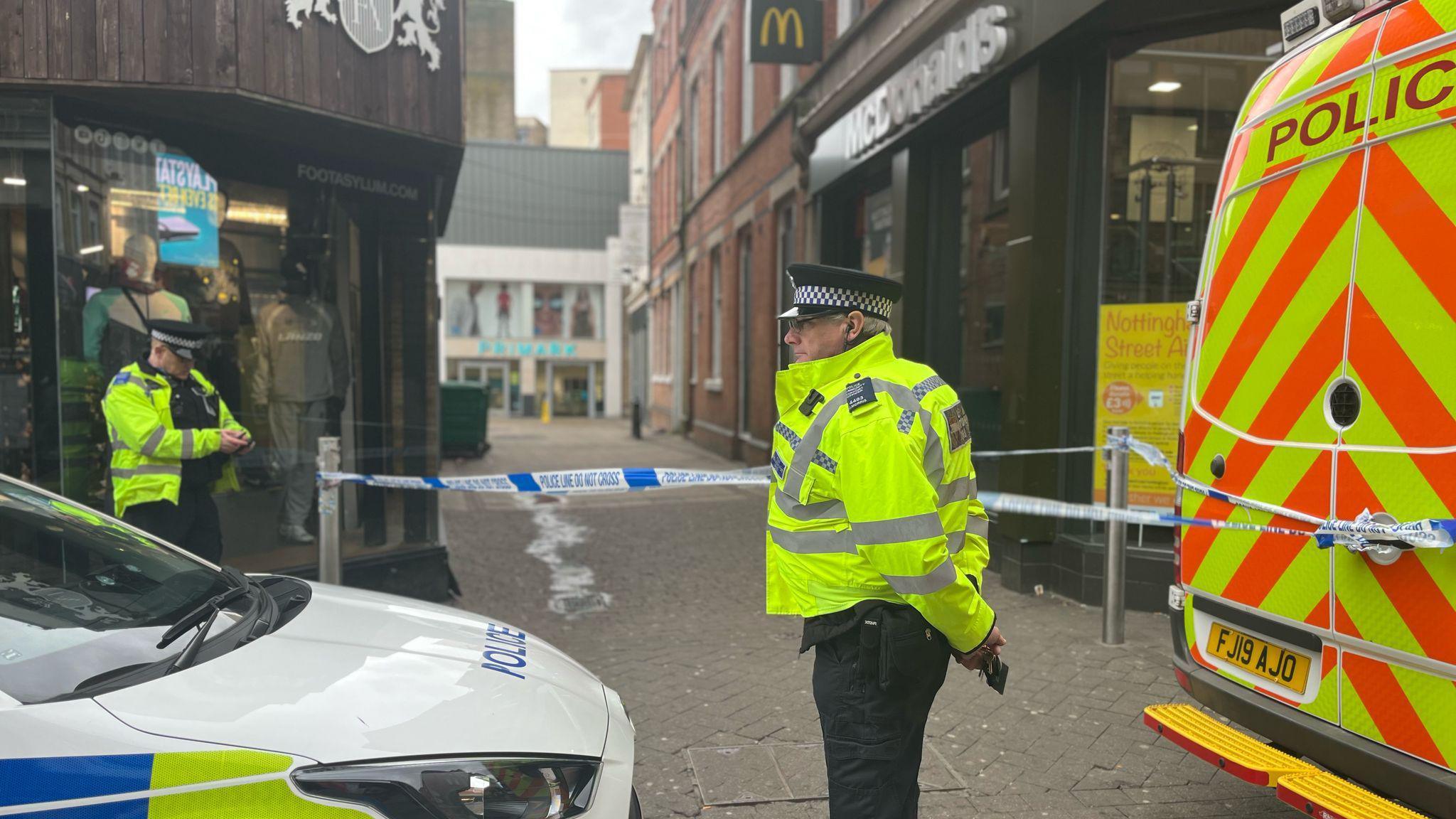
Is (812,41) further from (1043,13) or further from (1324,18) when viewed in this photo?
(1324,18)

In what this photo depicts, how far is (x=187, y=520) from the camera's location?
475 cm

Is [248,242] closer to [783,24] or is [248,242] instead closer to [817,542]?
[817,542]

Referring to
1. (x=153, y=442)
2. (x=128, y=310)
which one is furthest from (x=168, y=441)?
(x=128, y=310)

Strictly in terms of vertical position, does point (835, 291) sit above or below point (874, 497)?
above

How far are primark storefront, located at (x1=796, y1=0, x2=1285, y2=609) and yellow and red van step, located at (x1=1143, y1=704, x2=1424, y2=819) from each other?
3.17m

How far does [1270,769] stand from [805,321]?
6.22ft

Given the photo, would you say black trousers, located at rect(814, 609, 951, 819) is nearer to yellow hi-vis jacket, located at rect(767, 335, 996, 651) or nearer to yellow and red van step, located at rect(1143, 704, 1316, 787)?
yellow hi-vis jacket, located at rect(767, 335, 996, 651)

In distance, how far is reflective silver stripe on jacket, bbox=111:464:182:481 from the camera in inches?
178

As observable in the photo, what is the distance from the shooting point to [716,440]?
18984 millimetres

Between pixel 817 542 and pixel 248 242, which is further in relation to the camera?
pixel 248 242

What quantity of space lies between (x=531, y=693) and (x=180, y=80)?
4482 millimetres

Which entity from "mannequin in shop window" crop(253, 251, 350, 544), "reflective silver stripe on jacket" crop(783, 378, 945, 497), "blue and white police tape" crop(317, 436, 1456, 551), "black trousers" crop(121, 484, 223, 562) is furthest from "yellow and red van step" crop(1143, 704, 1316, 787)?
"mannequin in shop window" crop(253, 251, 350, 544)

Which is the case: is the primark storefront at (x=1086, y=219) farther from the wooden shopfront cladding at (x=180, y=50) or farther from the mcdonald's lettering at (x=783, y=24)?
the wooden shopfront cladding at (x=180, y=50)

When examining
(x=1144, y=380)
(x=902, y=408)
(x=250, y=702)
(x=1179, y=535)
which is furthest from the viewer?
(x=1144, y=380)
